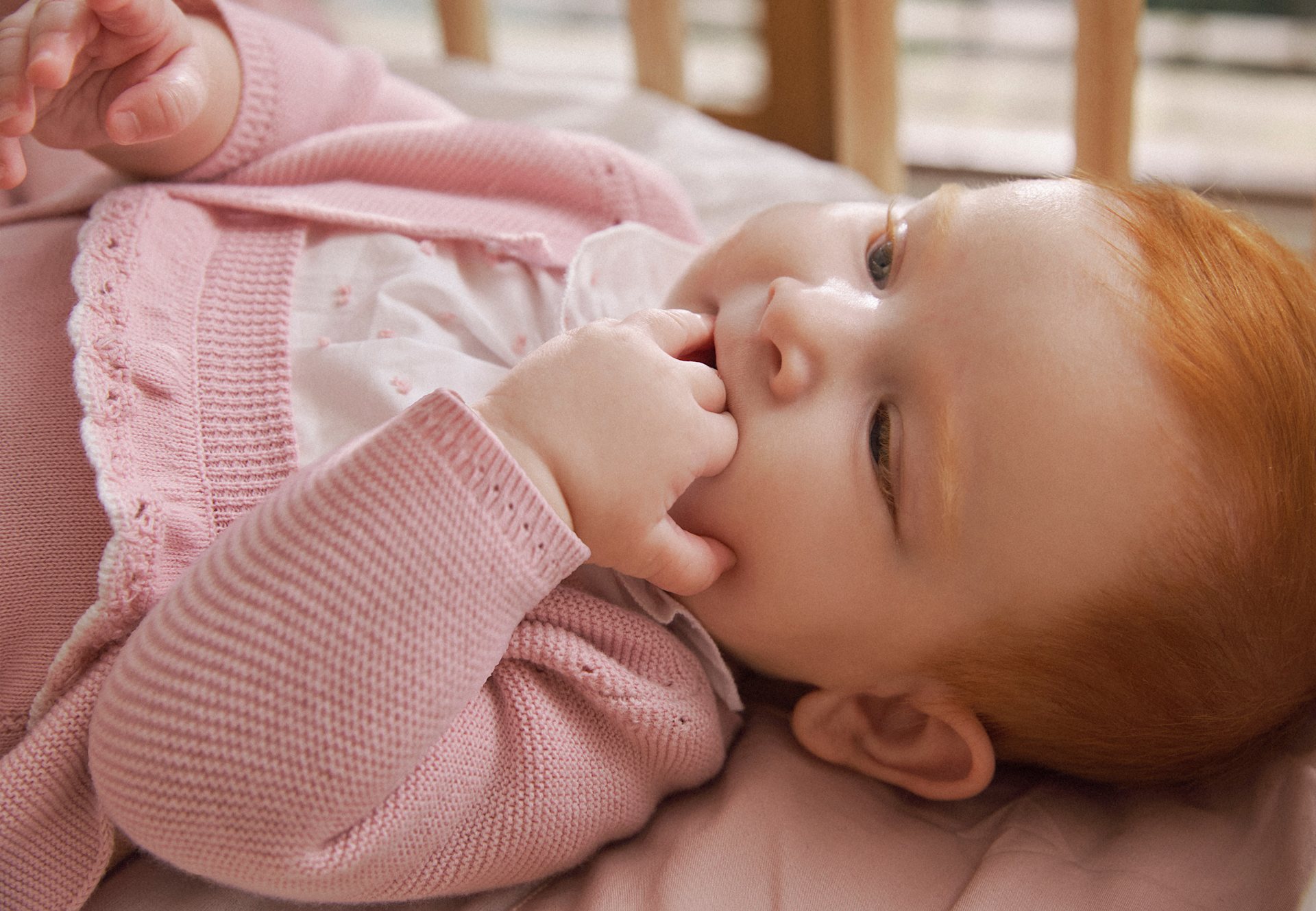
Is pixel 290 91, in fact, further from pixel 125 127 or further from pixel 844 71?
pixel 844 71

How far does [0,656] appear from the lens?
0.84 meters

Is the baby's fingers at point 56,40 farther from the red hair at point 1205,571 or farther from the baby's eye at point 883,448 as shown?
the red hair at point 1205,571

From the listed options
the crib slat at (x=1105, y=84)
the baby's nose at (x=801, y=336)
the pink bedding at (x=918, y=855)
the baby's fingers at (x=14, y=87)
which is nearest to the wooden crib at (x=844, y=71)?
the crib slat at (x=1105, y=84)

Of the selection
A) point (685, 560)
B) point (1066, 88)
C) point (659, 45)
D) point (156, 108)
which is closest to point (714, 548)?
point (685, 560)

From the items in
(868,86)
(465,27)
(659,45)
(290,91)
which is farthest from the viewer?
(465,27)

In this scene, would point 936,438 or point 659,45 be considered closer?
point 936,438

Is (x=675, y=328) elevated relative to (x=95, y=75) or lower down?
lower down

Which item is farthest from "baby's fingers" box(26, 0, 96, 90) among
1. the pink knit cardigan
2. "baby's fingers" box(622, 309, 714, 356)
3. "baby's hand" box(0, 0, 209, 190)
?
"baby's fingers" box(622, 309, 714, 356)

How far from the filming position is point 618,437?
0.80 meters

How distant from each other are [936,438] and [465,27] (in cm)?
123

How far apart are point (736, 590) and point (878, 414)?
17 cm

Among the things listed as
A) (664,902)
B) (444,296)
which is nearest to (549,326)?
(444,296)

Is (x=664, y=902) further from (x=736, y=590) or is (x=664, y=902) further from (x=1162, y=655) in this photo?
(x=1162, y=655)

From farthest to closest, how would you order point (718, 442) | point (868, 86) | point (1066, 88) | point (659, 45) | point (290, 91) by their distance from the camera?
point (1066, 88) < point (659, 45) < point (868, 86) < point (290, 91) < point (718, 442)
